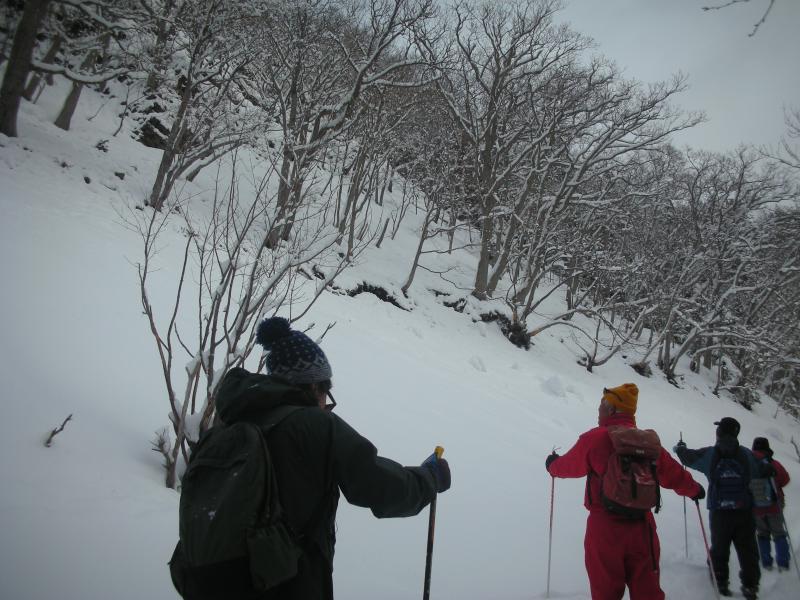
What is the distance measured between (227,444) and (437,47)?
1653 centimetres

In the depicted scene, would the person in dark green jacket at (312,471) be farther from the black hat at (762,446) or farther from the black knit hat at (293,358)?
the black hat at (762,446)

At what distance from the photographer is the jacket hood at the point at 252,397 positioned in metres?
1.52

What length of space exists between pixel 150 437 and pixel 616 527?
3723 mm

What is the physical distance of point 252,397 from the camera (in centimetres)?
152

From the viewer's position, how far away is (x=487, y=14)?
1439cm

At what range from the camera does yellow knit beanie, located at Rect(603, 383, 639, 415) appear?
9.58 ft

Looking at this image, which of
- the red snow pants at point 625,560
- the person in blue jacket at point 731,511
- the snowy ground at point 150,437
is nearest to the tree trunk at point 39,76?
the snowy ground at point 150,437

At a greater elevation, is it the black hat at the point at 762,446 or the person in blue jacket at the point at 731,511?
the black hat at the point at 762,446

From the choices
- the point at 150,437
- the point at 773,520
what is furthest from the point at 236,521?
the point at 773,520

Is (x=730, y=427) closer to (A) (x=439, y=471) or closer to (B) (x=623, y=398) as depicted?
Result: (B) (x=623, y=398)

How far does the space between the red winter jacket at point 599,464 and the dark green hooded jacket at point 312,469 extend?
1851 millimetres

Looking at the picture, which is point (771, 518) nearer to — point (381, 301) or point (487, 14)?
point (381, 301)

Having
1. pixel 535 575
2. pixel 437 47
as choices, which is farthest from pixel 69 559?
pixel 437 47

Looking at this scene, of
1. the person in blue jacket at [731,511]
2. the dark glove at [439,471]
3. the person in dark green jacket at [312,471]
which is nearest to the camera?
the person in dark green jacket at [312,471]
